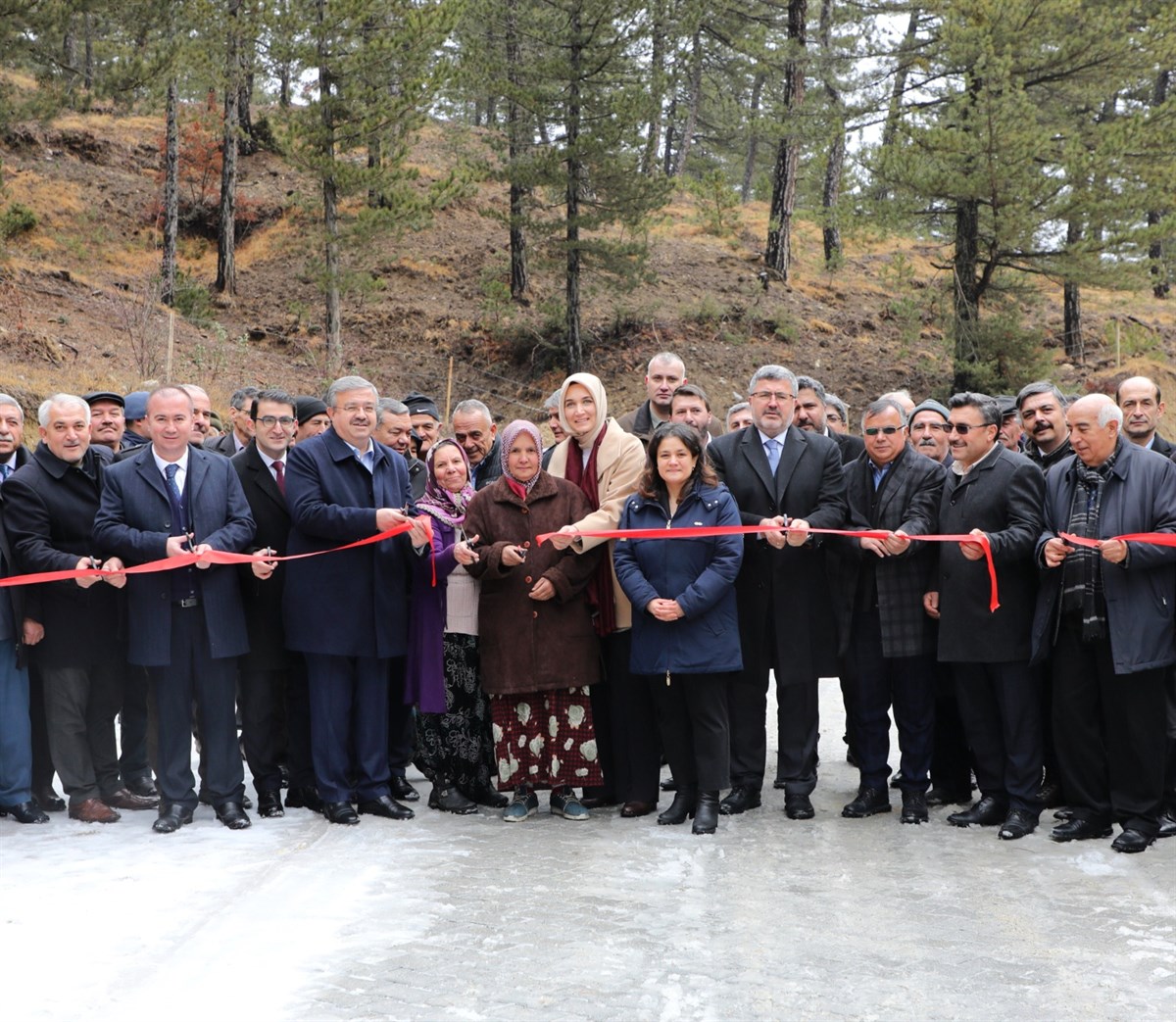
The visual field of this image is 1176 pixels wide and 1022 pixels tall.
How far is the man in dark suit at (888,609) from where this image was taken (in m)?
7.29

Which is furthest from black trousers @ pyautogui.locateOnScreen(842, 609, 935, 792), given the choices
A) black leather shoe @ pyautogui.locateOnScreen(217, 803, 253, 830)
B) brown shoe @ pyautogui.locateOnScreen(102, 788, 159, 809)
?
brown shoe @ pyautogui.locateOnScreen(102, 788, 159, 809)

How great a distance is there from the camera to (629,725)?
24.4 ft

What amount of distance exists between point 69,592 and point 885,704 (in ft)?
15.6

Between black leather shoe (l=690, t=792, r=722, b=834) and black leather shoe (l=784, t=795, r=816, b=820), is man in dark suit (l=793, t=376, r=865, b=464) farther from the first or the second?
black leather shoe (l=690, t=792, r=722, b=834)

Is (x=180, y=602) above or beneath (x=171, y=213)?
beneath

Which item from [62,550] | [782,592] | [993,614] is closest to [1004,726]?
[993,614]

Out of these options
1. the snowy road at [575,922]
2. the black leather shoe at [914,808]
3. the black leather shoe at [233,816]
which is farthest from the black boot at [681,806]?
the black leather shoe at [233,816]

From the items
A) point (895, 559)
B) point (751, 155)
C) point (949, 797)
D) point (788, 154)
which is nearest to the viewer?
point (895, 559)

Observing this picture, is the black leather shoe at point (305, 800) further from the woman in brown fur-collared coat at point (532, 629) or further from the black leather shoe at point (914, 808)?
the black leather shoe at point (914, 808)

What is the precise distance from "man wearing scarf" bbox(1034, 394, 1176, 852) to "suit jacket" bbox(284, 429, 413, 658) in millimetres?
3646

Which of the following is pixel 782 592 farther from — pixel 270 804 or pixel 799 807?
pixel 270 804

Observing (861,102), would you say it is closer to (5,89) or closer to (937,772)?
(5,89)

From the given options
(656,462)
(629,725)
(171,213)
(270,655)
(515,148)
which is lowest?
(629,725)

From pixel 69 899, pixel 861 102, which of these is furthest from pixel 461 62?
pixel 69 899
